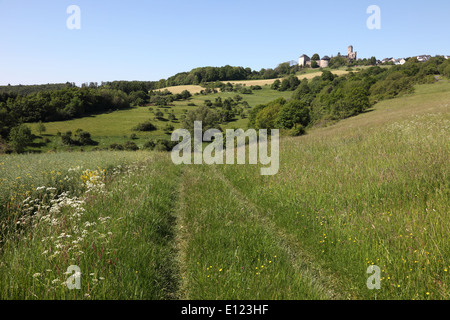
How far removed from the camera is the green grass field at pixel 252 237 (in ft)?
11.1

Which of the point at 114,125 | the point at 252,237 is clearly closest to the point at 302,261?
the point at 252,237

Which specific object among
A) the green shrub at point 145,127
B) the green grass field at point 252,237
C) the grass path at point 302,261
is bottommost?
the grass path at point 302,261

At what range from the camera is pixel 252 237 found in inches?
195

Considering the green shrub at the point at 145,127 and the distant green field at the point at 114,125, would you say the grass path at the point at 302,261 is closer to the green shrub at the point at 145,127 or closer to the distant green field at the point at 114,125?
the distant green field at the point at 114,125

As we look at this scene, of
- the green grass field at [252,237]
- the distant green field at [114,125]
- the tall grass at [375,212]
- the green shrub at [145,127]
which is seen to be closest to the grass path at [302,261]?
the green grass field at [252,237]

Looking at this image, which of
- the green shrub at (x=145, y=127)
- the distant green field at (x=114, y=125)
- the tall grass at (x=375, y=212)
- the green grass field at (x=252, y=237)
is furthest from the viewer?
the green shrub at (x=145, y=127)

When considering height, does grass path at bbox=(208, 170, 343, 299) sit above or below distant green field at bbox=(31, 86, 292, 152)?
below

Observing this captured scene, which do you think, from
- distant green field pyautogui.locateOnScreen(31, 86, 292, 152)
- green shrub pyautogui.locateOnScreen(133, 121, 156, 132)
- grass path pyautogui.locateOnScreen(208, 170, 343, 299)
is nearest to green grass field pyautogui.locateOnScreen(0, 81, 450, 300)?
grass path pyautogui.locateOnScreen(208, 170, 343, 299)

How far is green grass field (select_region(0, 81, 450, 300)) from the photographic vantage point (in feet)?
11.1

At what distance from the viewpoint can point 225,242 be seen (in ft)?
15.9

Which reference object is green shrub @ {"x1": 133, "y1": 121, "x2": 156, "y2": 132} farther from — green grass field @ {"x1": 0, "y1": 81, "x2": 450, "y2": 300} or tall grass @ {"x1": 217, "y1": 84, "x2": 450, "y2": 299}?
tall grass @ {"x1": 217, "y1": 84, "x2": 450, "y2": 299}

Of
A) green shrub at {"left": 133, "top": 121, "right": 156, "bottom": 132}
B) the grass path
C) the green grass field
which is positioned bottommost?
the grass path

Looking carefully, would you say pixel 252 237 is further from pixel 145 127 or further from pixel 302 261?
pixel 145 127

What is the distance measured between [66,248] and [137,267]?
1.28 m
